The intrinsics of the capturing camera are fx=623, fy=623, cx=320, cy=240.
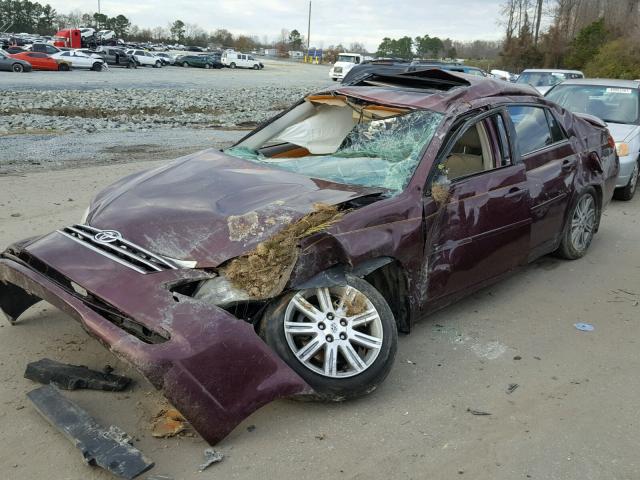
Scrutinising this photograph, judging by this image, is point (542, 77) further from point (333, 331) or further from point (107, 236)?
point (107, 236)

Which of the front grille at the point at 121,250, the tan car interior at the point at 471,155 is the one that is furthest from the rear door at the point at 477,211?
the front grille at the point at 121,250

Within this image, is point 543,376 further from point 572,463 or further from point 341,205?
point 341,205

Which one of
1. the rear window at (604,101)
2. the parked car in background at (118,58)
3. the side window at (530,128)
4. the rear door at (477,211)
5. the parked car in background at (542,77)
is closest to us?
the rear door at (477,211)

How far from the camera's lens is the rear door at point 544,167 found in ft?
16.4

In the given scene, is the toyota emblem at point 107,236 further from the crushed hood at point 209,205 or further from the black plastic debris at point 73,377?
the black plastic debris at point 73,377

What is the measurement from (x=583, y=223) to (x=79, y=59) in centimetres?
4477

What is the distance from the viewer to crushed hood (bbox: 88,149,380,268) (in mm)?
3484

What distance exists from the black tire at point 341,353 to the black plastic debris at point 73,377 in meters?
0.91

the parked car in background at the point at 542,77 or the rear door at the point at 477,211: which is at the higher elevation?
the parked car in background at the point at 542,77

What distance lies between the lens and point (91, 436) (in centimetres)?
296

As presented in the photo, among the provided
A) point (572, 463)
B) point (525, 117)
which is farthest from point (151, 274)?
point (525, 117)

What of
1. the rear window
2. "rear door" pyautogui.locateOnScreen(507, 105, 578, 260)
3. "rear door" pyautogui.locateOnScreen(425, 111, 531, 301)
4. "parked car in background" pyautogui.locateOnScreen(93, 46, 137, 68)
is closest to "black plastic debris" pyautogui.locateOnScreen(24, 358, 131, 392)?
"rear door" pyautogui.locateOnScreen(425, 111, 531, 301)

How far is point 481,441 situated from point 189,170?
2.64 m

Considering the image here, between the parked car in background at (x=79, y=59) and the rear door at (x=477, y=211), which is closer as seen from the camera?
the rear door at (x=477, y=211)
